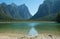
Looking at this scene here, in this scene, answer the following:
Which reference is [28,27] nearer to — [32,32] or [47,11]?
[32,32]

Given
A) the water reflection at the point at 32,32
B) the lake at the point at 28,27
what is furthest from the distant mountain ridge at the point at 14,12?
the water reflection at the point at 32,32

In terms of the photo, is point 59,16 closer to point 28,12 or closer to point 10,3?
point 28,12

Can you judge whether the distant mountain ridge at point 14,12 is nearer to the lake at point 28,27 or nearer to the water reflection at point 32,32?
the lake at point 28,27

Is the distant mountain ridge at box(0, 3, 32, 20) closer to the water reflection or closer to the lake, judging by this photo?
the lake

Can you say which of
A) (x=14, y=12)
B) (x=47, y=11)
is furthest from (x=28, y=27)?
(x=47, y=11)

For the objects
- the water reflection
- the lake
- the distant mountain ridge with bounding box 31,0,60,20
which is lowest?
the water reflection

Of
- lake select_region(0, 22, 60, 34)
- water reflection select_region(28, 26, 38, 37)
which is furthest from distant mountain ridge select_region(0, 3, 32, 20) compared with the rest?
water reflection select_region(28, 26, 38, 37)
